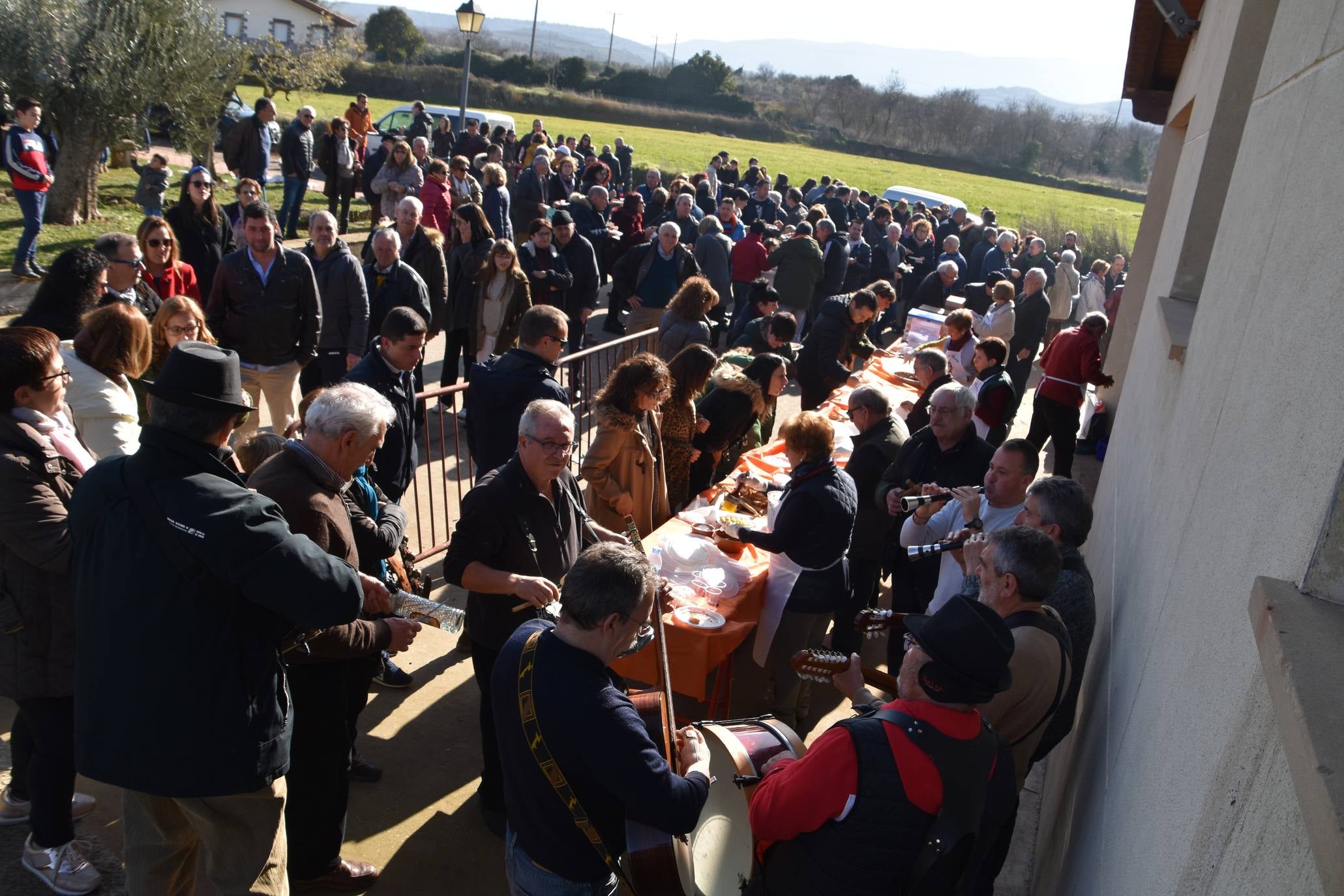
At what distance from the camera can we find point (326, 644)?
3.17 meters

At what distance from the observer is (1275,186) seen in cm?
237

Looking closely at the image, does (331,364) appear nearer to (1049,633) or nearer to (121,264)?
(121,264)

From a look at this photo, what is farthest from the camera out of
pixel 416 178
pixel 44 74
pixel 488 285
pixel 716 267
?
pixel 416 178

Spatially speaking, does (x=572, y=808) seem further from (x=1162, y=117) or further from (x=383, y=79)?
(x=383, y=79)

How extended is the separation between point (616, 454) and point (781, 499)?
916 mm

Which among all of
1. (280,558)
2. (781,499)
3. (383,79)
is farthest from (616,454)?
(383,79)

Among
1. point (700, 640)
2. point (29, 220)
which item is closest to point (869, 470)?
point (700, 640)

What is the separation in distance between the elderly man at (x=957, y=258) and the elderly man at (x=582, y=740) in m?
14.0

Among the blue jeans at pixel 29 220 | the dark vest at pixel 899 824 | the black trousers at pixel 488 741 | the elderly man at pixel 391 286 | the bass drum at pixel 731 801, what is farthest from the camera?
the blue jeans at pixel 29 220

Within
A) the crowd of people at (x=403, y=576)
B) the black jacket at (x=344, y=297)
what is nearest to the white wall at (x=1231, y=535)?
the crowd of people at (x=403, y=576)

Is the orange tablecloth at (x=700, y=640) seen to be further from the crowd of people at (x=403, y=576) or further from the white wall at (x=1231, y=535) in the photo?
the white wall at (x=1231, y=535)

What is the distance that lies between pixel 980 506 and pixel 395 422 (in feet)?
9.85

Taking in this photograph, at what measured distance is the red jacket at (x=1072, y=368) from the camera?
857 cm

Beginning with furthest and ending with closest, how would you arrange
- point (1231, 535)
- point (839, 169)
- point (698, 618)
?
point (839, 169)
point (698, 618)
point (1231, 535)
